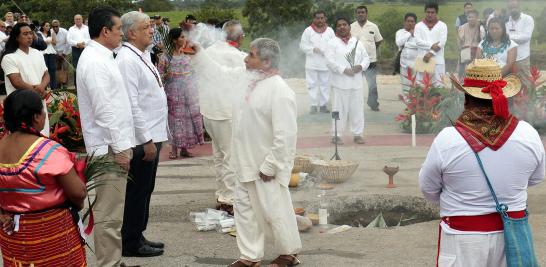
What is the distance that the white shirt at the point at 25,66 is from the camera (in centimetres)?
906

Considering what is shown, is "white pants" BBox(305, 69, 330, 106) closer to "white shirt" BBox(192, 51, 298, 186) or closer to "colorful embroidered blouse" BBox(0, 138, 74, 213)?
"white shirt" BBox(192, 51, 298, 186)

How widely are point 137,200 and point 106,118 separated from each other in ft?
3.65

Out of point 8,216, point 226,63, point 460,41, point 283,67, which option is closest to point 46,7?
point 283,67

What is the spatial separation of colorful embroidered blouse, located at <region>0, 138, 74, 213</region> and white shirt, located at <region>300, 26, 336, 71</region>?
10327 millimetres

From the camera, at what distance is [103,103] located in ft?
17.8

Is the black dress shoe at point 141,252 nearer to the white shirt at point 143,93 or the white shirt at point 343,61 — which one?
the white shirt at point 143,93

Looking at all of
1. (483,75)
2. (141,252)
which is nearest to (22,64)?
(141,252)

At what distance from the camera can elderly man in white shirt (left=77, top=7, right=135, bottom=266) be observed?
5.47 metres

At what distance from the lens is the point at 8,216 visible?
4438 millimetres

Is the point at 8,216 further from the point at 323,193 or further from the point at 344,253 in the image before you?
the point at 323,193

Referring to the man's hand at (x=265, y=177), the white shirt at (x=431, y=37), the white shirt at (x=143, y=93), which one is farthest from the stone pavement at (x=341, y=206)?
the white shirt at (x=431, y=37)

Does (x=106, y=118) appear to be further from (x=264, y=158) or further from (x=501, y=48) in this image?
(x=501, y=48)

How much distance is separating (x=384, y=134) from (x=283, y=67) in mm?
6512

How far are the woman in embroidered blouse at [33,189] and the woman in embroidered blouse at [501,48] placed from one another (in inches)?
322
